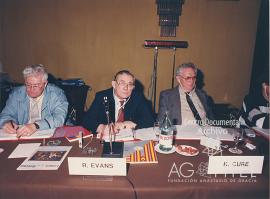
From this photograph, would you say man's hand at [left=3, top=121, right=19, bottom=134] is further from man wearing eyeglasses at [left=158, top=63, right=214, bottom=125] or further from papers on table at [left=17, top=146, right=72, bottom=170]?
man wearing eyeglasses at [left=158, top=63, right=214, bottom=125]

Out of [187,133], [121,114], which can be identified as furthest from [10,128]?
[187,133]

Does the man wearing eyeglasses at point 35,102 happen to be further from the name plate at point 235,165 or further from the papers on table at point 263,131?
the papers on table at point 263,131

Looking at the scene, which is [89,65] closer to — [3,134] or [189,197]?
[3,134]

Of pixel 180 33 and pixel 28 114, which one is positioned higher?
pixel 180 33

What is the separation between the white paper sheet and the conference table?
0.14 meters

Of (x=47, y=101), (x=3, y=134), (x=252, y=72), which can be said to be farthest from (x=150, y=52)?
(x=3, y=134)

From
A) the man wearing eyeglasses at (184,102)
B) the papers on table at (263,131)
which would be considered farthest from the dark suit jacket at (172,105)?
the papers on table at (263,131)

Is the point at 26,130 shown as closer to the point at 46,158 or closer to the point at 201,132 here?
the point at 46,158

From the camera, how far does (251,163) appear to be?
152 cm

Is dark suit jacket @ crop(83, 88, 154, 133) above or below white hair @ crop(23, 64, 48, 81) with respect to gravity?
below

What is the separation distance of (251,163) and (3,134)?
1881 millimetres

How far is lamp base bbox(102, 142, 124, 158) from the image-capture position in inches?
65.8

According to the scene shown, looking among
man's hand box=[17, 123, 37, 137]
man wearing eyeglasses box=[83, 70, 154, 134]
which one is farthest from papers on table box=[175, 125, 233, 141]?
man's hand box=[17, 123, 37, 137]

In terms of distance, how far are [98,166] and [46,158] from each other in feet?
1.40
